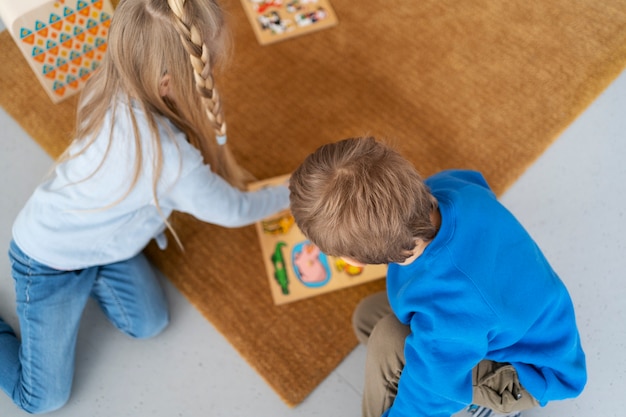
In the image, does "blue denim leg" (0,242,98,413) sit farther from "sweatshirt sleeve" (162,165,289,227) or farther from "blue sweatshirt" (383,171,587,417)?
"blue sweatshirt" (383,171,587,417)

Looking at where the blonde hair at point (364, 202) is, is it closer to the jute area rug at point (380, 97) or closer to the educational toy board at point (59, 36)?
the jute area rug at point (380, 97)

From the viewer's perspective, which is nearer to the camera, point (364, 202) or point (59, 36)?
point (364, 202)

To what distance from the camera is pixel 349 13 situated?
1.50 m

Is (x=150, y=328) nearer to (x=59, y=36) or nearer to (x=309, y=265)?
(x=309, y=265)

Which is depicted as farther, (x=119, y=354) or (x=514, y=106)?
(x=514, y=106)

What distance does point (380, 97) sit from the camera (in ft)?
4.55

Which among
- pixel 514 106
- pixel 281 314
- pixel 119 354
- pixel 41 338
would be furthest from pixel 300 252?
pixel 514 106

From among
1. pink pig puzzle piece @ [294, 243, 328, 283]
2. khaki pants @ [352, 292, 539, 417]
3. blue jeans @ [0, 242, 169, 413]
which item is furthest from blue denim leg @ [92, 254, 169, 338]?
khaki pants @ [352, 292, 539, 417]

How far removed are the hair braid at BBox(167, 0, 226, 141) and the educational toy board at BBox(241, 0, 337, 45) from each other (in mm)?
592

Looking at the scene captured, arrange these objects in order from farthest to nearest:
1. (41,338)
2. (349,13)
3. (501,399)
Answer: (349,13) < (41,338) < (501,399)

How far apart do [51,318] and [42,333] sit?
0.03 m

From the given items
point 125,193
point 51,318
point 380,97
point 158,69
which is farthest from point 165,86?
point 380,97

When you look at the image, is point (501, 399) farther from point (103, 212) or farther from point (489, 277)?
point (103, 212)

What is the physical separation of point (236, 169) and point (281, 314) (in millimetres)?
309
